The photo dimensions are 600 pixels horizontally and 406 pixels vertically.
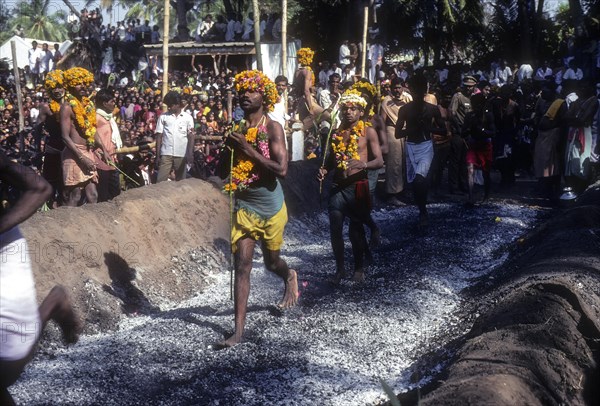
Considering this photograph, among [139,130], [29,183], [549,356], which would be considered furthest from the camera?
[139,130]

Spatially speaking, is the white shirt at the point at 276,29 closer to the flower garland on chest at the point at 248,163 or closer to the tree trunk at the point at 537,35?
the tree trunk at the point at 537,35

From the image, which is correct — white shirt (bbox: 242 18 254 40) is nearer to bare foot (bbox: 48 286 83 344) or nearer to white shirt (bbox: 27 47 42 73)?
white shirt (bbox: 27 47 42 73)

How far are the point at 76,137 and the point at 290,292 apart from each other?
3224 mm

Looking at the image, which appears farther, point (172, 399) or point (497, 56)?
point (497, 56)

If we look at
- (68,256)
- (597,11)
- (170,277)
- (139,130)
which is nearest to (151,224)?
(170,277)

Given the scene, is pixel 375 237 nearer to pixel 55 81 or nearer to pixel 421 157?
pixel 421 157

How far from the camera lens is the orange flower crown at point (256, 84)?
7.61 metres

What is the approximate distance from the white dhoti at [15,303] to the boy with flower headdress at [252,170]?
131 inches

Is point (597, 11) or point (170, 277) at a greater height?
point (597, 11)

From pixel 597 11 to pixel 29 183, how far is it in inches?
1214

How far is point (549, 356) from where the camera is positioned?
568 cm

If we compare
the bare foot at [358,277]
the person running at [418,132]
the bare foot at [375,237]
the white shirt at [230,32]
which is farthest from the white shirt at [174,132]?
the white shirt at [230,32]

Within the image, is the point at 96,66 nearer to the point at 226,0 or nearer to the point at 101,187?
the point at 226,0

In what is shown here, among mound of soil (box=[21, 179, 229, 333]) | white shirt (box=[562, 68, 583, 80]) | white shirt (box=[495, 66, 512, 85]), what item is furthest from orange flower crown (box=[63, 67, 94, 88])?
white shirt (box=[495, 66, 512, 85])
